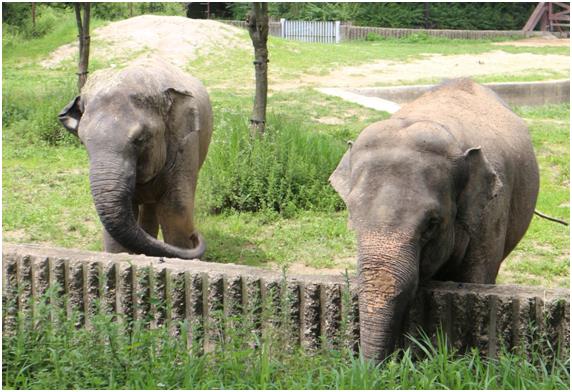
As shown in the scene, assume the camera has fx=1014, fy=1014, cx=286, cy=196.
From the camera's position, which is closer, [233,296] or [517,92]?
[233,296]

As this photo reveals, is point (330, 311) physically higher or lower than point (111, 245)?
higher

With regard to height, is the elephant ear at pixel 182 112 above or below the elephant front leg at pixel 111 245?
above

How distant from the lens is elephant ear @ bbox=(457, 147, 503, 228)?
5.76 metres

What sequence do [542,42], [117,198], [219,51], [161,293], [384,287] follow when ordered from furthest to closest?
[542,42] → [219,51] → [117,198] → [161,293] → [384,287]

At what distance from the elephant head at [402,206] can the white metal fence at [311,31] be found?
3411 centimetres

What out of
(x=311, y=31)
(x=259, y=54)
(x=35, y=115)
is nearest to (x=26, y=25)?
(x=35, y=115)

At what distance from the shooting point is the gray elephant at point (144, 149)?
7.14 meters

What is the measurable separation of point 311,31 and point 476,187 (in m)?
34.9

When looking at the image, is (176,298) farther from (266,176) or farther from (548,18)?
(548,18)

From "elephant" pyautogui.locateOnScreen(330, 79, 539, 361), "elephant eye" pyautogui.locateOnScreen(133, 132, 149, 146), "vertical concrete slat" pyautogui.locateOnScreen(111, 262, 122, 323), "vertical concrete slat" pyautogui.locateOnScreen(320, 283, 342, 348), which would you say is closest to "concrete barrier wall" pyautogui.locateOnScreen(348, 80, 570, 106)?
"elephant eye" pyautogui.locateOnScreen(133, 132, 149, 146)

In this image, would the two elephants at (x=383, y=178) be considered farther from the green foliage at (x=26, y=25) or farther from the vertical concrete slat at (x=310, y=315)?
the green foliage at (x=26, y=25)

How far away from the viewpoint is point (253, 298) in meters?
5.89

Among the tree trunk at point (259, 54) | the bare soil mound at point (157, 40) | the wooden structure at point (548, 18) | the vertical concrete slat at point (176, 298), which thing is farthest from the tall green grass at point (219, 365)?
the wooden structure at point (548, 18)

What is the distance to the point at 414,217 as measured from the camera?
17.4ft
